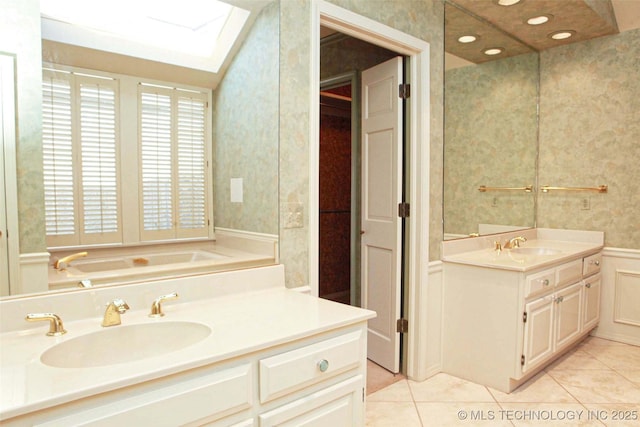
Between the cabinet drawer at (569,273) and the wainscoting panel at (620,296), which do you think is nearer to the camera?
the cabinet drawer at (569,273)

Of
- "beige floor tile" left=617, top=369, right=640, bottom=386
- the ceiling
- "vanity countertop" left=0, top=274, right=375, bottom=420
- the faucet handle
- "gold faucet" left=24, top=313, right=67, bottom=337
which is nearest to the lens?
"vanity countertop" left=0, top=274, right=375, bottom=420

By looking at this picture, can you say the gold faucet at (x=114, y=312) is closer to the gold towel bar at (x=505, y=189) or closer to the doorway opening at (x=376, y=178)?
the doorway opening at (x=376, y=178)

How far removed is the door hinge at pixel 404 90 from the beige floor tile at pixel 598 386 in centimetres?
207

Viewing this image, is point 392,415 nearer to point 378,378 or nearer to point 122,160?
point 378,378

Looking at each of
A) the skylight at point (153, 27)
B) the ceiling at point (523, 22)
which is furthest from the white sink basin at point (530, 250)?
the skylight at point (153, 27)

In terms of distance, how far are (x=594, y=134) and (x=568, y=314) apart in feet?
5.09

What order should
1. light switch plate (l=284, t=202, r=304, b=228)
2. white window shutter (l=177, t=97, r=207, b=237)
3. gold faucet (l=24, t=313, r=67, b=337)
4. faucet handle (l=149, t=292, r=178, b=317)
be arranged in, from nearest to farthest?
gold faucet (l=24, t=313, r=67, b=337) < faucet handle (l=149, t=292, r=178, b=317) < white window shutter (l=177, t=97, r=207, b=237) < light switch plate (l=284, t=202, r=304, b=228)

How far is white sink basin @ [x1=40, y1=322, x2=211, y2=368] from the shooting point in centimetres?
135

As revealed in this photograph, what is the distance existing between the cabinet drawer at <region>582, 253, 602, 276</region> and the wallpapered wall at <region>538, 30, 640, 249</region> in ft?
0.66

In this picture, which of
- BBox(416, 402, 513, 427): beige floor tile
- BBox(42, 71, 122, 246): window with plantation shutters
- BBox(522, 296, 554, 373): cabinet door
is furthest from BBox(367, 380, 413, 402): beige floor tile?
BBox(42, 71, 122, 246): window with plantation shutters

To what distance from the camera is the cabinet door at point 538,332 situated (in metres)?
2.61

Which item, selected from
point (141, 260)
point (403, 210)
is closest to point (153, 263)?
point (141, 260)

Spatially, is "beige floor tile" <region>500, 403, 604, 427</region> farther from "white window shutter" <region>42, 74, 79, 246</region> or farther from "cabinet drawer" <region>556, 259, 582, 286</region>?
"white window shutter" <region>42, 74, 79, 246</region>

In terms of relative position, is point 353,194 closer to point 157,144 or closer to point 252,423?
point 157,144
